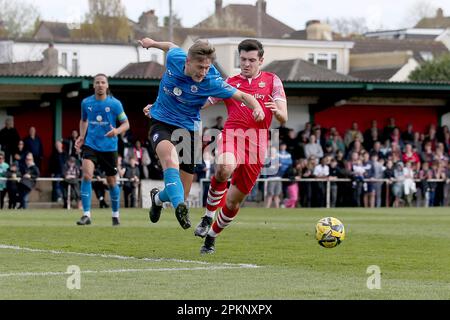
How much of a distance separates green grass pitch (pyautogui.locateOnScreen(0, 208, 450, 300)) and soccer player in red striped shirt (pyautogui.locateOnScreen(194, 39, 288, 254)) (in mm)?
443

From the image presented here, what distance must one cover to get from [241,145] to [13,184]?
15.9 metres

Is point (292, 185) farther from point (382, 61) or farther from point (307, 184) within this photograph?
point (382, 61)

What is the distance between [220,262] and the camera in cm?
1098

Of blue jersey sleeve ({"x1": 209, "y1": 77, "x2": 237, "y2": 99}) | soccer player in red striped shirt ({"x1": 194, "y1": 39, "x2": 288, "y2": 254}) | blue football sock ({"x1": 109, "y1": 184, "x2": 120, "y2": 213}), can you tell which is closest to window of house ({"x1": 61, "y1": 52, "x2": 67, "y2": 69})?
blue football sock ({"x1": 109, "y1": 184, "x2": 120, "y2": 213})

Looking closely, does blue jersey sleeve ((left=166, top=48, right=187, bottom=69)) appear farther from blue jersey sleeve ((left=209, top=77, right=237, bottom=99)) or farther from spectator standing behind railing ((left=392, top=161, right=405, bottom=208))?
spectator standing behind railing ((left=392, top=161, right=405, bottom=208))

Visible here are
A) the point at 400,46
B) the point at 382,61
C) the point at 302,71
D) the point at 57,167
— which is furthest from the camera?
the point at 400,46

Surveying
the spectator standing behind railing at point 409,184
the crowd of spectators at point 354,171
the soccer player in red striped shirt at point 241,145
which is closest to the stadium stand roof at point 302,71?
the crowd of spectators at point 354,171

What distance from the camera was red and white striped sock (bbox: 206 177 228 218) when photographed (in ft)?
40.7

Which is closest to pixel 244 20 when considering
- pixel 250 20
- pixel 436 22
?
pixel 250 20

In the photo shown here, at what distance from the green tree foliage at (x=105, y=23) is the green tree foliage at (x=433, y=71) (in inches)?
1345

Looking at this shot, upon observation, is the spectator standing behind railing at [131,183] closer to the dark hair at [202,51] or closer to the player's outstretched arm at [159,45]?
the player's outstretched arm at [159,45]

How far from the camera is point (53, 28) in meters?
106
